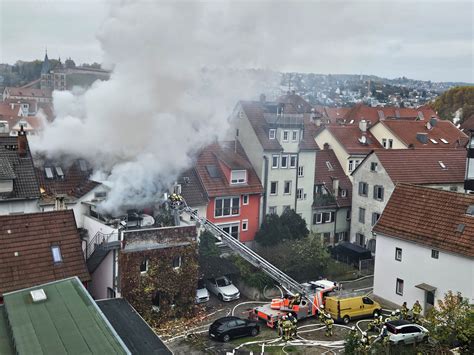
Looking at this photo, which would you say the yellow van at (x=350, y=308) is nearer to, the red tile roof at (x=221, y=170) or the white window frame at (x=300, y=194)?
the red tile roof at (x=221, y=170)

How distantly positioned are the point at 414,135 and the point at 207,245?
112 ft

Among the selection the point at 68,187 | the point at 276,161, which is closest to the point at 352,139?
the point at 276,161

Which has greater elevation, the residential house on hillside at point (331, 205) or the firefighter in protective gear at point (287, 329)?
the residential house on hillside at point (331, 205)

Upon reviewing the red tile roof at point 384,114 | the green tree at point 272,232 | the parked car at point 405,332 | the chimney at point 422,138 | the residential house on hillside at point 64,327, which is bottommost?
the parked car at point 405,332

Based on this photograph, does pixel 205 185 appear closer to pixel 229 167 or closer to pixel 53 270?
pixel 229 167

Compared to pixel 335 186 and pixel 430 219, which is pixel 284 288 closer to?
pixel 430 219

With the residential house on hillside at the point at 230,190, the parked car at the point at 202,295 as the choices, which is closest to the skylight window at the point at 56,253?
the parked car at the point at 202,295

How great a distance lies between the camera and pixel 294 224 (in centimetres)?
4166

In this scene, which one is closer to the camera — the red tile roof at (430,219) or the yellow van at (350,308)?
the yellow van at (350,308)

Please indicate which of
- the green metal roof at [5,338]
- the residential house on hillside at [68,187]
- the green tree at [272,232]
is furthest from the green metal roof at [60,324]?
the green tree at [272,232]

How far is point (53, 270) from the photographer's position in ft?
84.6

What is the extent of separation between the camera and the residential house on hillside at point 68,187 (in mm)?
33000

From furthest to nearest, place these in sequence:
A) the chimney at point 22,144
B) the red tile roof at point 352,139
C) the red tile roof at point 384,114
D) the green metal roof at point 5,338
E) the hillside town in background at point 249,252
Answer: the red tile roof at point 384,114 < the red tile roof at point 352,139 < the chimney at point 22,144 < the hillside town in background at point 249,252 < the green metal roof at point 5,338

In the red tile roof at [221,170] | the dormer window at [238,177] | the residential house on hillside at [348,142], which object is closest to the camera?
the red tile roof at [221,170]
